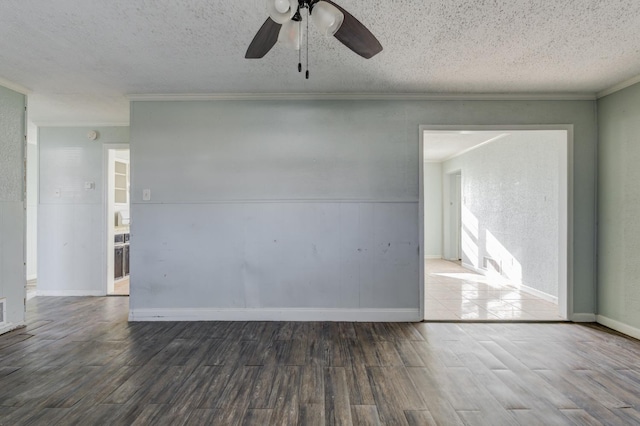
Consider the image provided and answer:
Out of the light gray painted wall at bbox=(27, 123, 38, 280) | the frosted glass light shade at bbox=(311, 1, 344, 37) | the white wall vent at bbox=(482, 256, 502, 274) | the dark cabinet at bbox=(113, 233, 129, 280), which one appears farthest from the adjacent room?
the light gray painted wall at bbox=(27, 123, 38, 280)

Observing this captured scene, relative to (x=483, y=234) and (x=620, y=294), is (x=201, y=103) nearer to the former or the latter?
(x=620, y=294)

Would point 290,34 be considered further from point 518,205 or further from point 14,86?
point 518,205

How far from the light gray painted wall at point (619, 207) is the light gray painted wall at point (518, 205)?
1.28ft

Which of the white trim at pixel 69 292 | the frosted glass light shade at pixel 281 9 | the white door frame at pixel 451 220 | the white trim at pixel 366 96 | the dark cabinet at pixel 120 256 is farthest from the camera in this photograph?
the white door frame at pixel 451 220

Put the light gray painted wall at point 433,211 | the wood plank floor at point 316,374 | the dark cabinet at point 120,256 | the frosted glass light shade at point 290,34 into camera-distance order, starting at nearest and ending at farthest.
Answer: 1. the frosted glass light shade at point 290,34
2. the wood plank floor at point 316,374
3. the dark cabinet at point 120,256
4. the light gray painted wall at point 433,211

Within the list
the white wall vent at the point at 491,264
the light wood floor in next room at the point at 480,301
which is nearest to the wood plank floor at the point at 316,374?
the light wood floor in next room at the point at 480,301

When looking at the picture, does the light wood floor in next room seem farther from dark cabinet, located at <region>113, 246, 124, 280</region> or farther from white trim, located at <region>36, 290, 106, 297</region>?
dark cabinet, located at <region>113, 246, 124, 280</region>

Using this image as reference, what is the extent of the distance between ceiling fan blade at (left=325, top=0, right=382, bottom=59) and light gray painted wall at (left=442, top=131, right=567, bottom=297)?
2965 mm

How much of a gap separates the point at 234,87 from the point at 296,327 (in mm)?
2569

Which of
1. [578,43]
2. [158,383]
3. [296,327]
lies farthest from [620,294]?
[158,383]

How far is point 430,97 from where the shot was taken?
348 cm

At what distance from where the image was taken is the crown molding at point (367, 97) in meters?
3.44

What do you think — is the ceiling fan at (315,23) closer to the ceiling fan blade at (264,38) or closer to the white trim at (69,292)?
the ceiling fan blade at (264,38)

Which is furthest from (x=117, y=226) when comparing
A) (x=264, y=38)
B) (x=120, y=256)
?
(x=264, y=38)
